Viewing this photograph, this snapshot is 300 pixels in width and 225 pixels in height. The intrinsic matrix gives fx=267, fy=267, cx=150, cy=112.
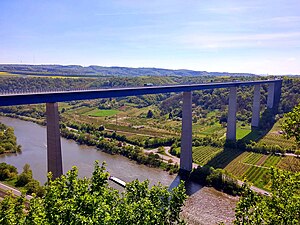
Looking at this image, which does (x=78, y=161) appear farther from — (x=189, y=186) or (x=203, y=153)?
(x=203, y=153)

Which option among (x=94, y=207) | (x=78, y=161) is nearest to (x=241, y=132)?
(x=78, y=161)

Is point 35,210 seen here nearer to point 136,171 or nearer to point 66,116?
point 136,171

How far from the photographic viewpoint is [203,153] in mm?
39438

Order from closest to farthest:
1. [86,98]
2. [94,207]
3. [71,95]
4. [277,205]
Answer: [277,205] → [94,207] → [71,95] → [86,98]

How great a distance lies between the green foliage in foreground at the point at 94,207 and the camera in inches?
348

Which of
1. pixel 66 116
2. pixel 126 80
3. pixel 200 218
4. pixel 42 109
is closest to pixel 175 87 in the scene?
pixel 200 218

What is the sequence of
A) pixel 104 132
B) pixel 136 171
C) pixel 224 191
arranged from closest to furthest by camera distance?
pixel 224 191, pixel 136 171, pixel 104 132

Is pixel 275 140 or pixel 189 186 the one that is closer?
pixel 189 186

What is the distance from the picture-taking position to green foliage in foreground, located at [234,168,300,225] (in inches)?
333

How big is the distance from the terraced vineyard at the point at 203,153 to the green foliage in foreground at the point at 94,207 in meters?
25.4

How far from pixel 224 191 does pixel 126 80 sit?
264 ft

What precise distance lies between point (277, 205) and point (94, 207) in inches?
243

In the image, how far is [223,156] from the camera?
3803 cm

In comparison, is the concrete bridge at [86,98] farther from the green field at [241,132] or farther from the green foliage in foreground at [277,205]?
the green foliage in foreground at [277,205]
